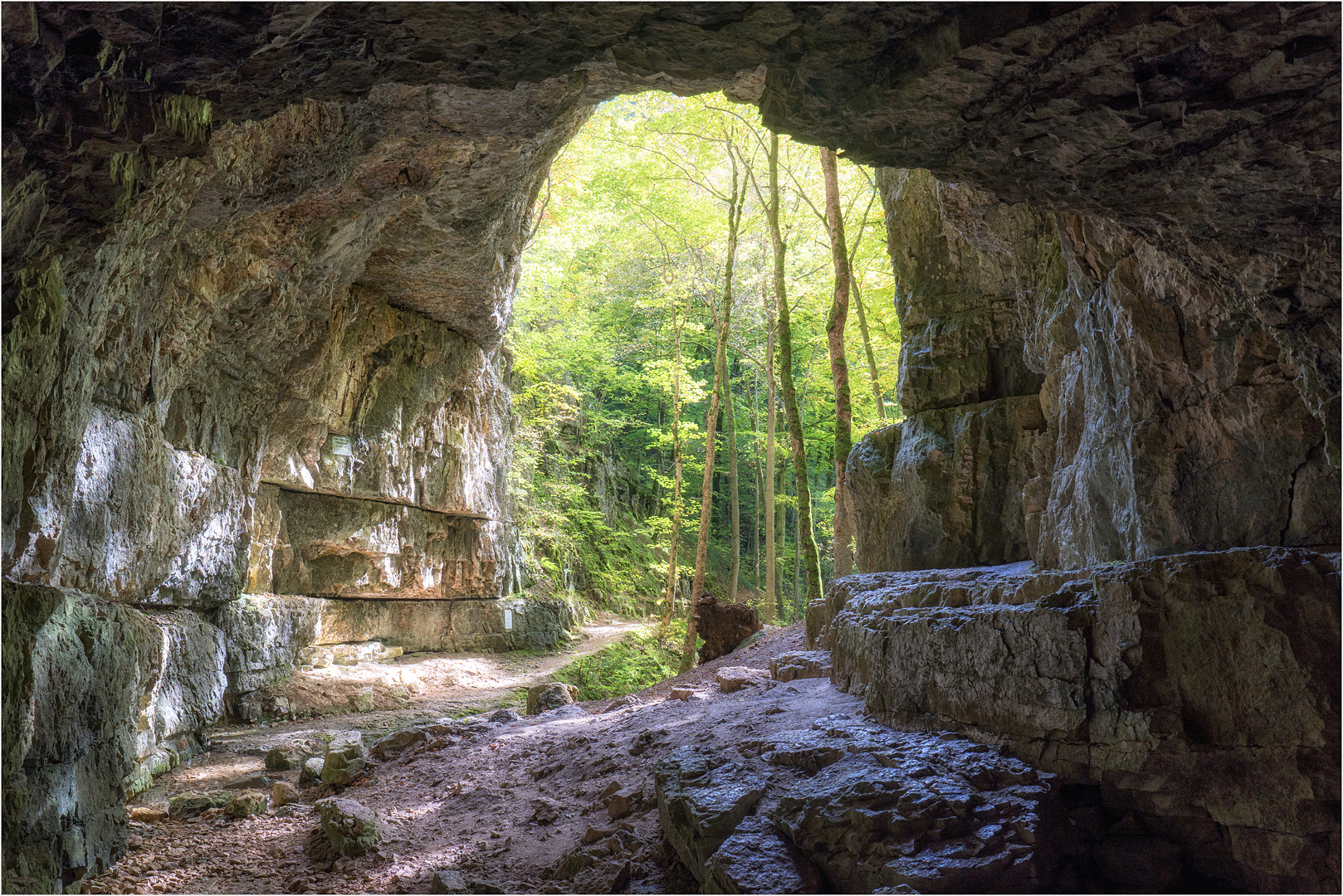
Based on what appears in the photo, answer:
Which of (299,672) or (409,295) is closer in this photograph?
(299,672)

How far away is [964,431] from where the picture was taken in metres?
8.91

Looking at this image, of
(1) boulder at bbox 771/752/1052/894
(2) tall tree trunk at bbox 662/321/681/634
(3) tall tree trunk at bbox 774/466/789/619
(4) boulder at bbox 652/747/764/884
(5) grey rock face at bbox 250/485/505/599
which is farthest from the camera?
(3) tall tree trunk at bbox 774/466/789/619

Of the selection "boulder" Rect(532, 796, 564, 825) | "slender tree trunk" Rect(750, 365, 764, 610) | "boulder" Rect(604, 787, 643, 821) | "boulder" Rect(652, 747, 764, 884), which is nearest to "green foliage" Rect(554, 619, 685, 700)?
"boulder" Rect(532, 796, 564, 825)

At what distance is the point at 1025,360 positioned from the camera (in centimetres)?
855

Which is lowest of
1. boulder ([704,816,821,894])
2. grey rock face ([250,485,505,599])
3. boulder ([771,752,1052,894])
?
boulder ([704,816,821,894])

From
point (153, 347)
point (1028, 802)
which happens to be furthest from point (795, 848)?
point (153, 347)

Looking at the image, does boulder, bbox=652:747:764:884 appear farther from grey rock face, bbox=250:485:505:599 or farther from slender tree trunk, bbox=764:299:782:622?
slender tree trunk, bbox=764:299:782:622

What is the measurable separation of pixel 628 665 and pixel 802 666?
846 cm

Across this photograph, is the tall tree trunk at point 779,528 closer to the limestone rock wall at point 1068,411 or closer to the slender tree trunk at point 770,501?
the slender tree trunk at point 770,501

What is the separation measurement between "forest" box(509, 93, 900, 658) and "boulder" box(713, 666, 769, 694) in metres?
4.12

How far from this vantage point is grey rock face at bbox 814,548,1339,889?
3.40 m

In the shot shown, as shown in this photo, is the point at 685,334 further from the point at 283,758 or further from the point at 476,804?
the point at 476,804

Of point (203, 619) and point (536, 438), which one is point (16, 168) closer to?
point (203, 619)

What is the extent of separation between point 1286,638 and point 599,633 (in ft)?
55.3
